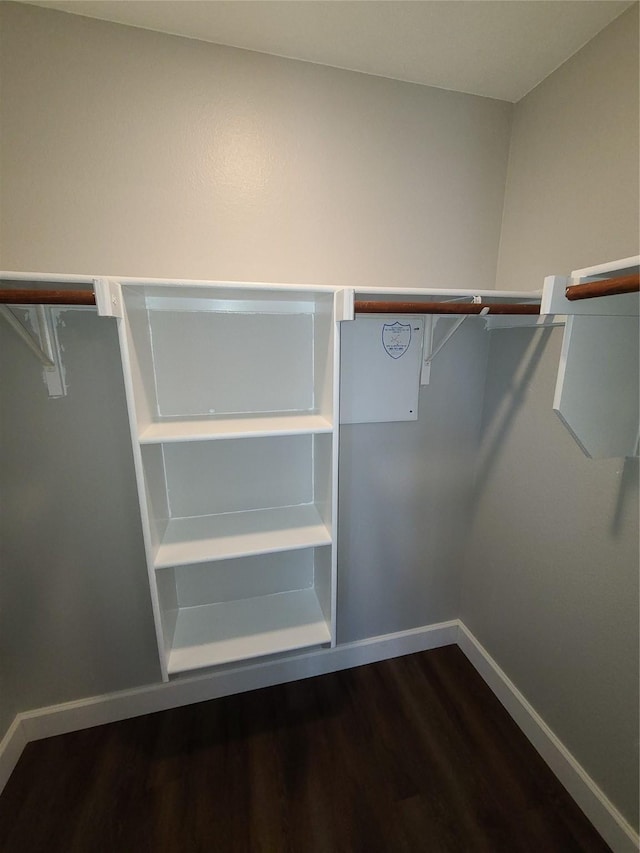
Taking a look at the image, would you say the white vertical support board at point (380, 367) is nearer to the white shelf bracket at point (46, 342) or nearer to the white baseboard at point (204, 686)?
the white shelf bracket at point (46, 342)

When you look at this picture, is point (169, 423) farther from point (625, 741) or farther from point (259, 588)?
point (625, 741)

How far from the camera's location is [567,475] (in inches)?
49.2

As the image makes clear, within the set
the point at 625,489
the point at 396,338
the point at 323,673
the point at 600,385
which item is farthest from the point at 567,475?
the point at 323,673

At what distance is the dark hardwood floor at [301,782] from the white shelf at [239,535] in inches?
36.3

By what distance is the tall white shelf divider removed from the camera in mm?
1128

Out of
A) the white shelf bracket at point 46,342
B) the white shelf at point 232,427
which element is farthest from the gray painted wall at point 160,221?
the white shelf at point 232,427

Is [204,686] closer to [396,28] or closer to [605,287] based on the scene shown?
[605,287]

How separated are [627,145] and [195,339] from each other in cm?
147

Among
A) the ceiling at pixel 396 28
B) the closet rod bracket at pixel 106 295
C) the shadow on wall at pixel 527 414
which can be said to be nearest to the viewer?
the closet rod bracket at pixel 106 295

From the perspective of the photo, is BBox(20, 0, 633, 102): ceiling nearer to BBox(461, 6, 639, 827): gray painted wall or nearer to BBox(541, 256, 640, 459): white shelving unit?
BBox(461, 6, 639, 827): gray painted wall

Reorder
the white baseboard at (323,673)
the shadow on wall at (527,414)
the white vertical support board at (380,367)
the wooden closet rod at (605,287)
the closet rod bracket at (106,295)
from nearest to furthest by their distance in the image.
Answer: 1. the wooden closet rod at (605,287)
2. the closet rod bracket at (106,295)
3. the shadow on wall at (527,414)
4. the white baseboard at (323,673)
5. the white vertical support board at (380,367)

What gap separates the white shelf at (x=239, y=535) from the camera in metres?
1.17

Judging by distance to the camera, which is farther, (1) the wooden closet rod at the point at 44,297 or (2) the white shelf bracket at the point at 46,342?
(2) the white shelf bracket at the point at 46,342

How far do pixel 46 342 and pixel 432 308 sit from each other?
4.17ft
